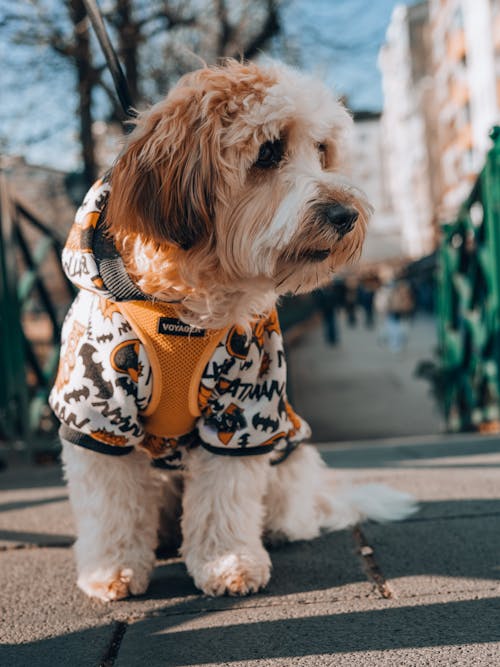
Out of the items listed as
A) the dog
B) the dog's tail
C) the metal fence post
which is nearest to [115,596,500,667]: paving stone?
the dog

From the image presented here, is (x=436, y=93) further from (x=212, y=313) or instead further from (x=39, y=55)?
(x=212, y=313)

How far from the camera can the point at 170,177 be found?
7.36 ft

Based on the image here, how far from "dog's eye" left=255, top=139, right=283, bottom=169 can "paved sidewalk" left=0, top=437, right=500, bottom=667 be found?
4.65 feet

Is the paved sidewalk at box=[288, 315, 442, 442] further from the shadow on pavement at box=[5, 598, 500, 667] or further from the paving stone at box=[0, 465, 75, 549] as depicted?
the shadow on pavement at box=[5, 598, 500, 667]

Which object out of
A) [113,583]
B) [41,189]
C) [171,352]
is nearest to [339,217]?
[171,352]

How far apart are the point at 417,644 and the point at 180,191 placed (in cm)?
148

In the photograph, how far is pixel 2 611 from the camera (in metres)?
2.31

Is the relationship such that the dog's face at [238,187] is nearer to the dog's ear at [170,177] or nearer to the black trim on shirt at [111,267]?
the dog's ear at [170,177]

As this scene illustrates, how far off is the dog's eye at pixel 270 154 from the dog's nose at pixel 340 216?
0.26m

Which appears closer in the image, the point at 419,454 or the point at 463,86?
the point at 419,454

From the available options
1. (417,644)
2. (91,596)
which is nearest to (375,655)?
(417,644)

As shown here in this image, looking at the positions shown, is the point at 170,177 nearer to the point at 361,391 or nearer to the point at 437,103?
the point at 361,391

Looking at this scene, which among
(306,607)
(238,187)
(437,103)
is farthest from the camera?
(437,103)

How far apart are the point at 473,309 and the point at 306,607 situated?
4.25 metres
